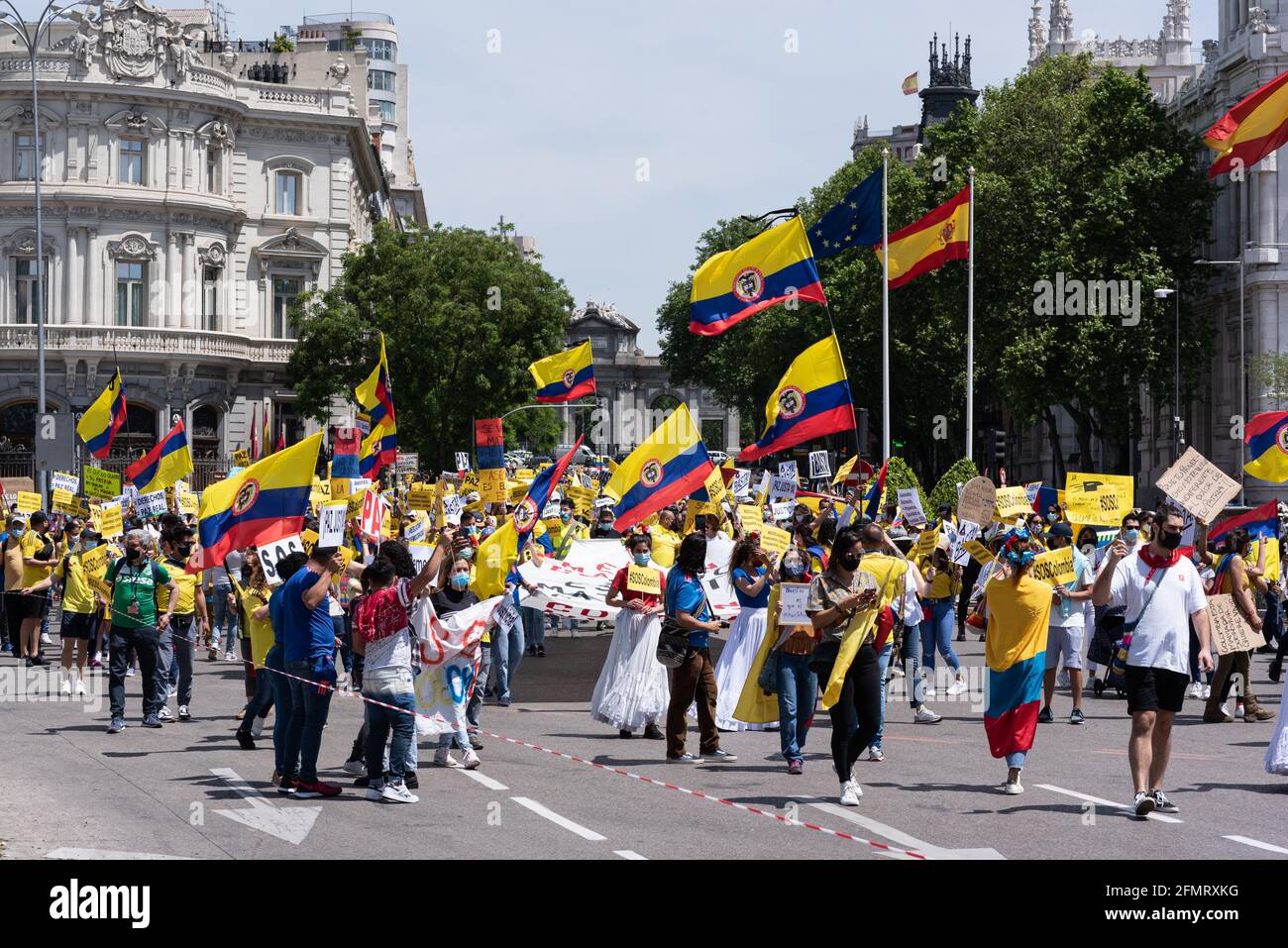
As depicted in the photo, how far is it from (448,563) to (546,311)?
4512cm

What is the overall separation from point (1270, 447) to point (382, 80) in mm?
118719

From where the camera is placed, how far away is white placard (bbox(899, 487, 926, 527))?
2239 cm

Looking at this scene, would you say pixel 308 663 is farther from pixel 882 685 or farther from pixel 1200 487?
pixel 1200 487

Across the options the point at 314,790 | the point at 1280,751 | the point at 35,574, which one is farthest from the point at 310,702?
the point at 35,574

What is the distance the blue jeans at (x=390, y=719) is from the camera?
11.9 meters

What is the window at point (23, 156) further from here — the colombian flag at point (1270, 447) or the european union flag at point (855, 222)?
the colombian flag at point (1270, 447)

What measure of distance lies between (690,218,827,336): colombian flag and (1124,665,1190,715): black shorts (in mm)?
10808

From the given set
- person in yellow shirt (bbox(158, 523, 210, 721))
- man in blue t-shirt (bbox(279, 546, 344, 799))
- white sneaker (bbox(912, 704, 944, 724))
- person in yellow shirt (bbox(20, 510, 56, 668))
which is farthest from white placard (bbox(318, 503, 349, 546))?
person in yellow shirt (bbox(20, 510, 56, 668))

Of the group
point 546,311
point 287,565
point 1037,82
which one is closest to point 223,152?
point 546,311

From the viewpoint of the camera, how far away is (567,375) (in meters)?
38.9

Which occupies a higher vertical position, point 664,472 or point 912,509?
point 664,472

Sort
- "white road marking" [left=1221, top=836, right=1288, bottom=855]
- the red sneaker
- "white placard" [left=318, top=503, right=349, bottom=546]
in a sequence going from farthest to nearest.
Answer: "white placard" [left=318, top=503, right=349, bottom=546] < the red sneaker < "white road marking" [left=1221, top=836, right=1288, bottom=855]

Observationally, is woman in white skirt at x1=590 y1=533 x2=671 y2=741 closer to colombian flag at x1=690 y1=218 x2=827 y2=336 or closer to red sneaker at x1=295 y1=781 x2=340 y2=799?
red sneaker at x1=295 y1=781 x2=340 y2=799

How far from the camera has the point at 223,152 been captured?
62594 millimetres
